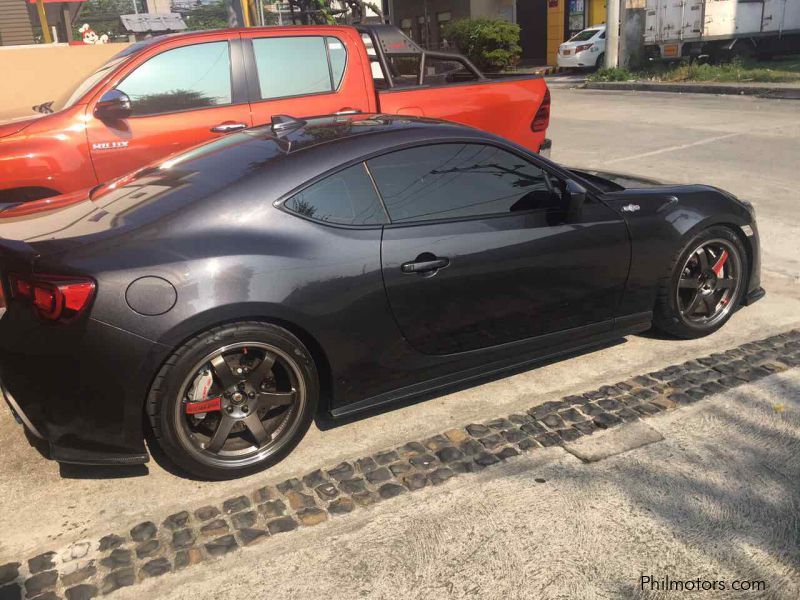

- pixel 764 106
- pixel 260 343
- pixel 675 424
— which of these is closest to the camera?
pixel 260 343

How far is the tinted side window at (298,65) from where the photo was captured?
567cm

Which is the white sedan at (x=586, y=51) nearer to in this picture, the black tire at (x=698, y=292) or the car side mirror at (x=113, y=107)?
the black tire at (x=698, y=292)

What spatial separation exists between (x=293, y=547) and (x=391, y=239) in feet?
4.44

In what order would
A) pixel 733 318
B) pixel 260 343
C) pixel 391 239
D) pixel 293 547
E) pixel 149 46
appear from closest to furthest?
pixel 293 547
pixel 260 343
pixel 391 239
pixel 733 318
pixel 149 46

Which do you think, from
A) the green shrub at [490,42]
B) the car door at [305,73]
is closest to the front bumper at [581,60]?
the green shrub at [490,42]

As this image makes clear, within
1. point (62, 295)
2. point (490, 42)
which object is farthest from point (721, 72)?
point (62, 295)

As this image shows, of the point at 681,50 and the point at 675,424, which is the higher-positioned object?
the point at 681,50

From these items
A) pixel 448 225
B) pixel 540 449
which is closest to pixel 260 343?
pixel 448 225

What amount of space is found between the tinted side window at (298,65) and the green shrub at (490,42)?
20.3m

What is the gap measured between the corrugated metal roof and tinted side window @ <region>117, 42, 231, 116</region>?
40.2 m

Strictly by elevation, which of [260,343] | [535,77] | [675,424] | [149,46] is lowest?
[675,424]

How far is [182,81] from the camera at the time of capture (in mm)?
5398

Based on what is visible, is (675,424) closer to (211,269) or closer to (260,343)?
(260,343)

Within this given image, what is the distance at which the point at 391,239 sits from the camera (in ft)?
10.7
